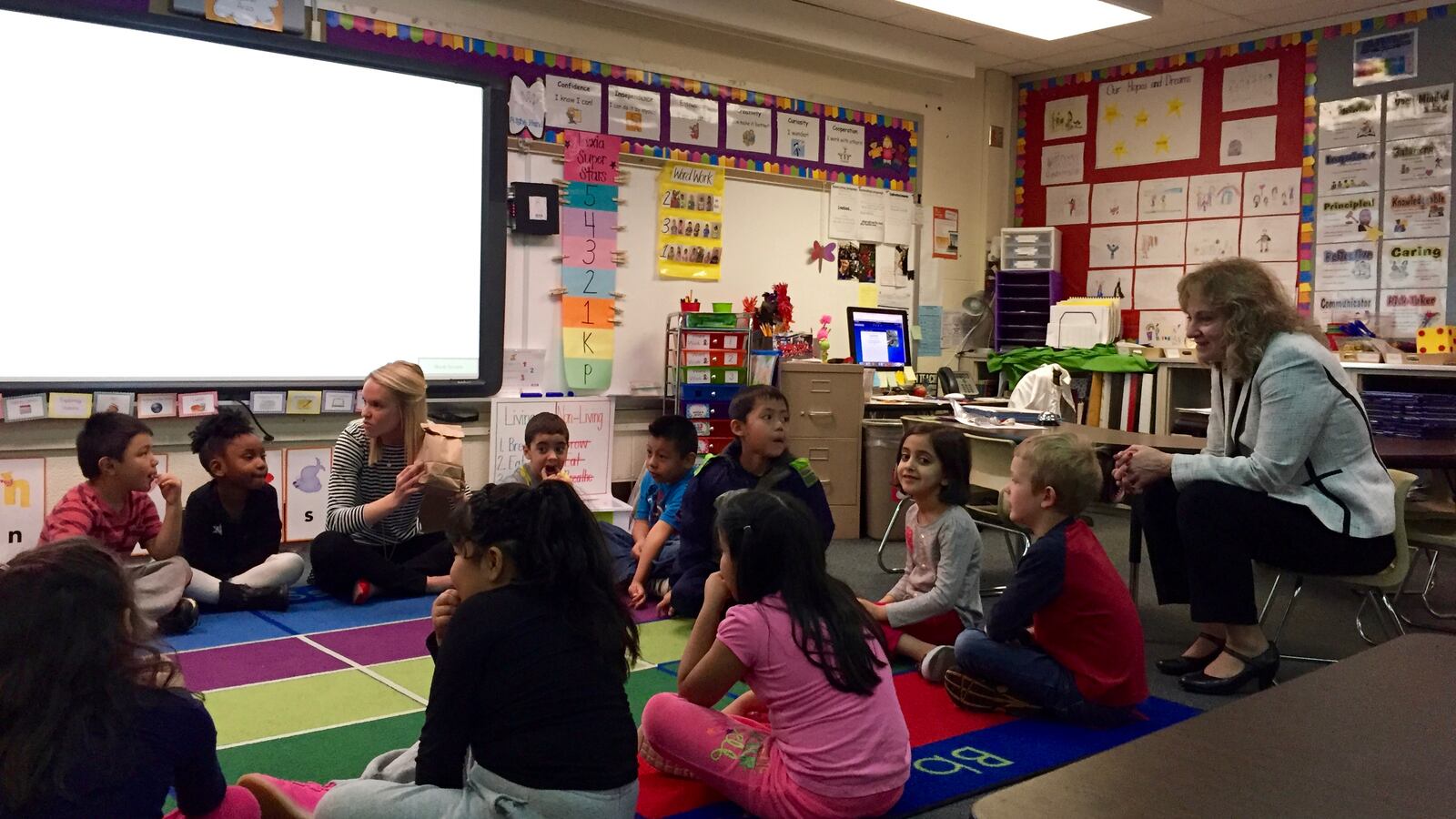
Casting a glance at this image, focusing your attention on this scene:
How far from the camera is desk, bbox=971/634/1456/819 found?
0.66 meters

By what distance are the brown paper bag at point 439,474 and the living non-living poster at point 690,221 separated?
5.97 feet

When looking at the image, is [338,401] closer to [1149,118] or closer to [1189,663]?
[1189,663]

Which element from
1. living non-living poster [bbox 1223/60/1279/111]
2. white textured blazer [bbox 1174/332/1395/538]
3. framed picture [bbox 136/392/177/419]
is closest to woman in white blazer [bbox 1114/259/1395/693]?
white textured blazer [bbox 1174/332/1395/538]

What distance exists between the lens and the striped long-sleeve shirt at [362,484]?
3742 mm

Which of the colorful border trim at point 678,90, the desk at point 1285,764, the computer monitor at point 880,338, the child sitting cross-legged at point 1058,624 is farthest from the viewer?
the computer monitor at point 880,338

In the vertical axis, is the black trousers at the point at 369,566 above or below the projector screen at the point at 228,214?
below

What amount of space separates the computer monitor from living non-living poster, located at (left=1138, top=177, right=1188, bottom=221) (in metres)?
1.58

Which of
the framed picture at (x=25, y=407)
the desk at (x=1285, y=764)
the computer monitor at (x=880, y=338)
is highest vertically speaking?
the computer monitor at (x=880, y=338)

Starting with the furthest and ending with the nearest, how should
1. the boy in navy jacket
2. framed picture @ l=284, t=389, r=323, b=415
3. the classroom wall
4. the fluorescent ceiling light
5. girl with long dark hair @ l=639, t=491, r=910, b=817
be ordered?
the fluorescent ceiling light
framed picture @ l=284, t=389, r=323, b=415
the classroom wall
the boy in navy jacket
girl with long dark hair @ l=639, t=491, r=910, b=817

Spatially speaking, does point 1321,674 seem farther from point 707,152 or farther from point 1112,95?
point 1112,95

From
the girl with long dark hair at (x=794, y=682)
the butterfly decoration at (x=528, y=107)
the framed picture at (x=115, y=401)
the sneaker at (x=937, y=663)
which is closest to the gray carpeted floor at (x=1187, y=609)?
the sneaker at (x=937, y=663)

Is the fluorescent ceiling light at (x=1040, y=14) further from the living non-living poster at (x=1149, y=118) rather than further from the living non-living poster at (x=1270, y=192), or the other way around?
the living non-living poster at (x=1270, y=192)

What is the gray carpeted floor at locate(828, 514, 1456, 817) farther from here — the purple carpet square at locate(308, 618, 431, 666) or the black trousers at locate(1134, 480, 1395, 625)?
the purple carpet square at locate(308, 618, 431, 666)

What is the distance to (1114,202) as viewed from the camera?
6.45 metres
